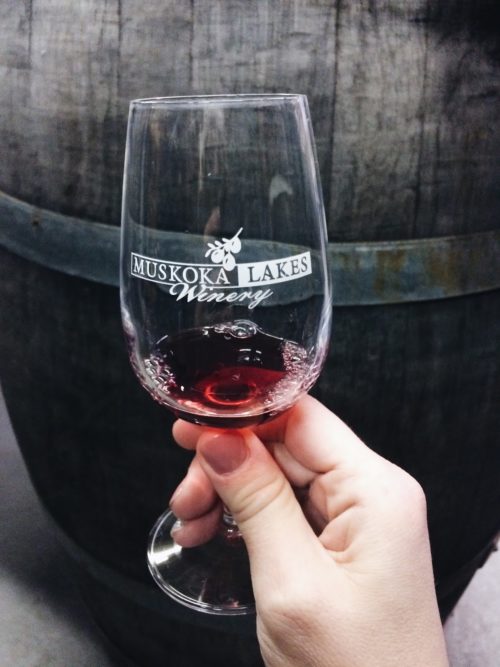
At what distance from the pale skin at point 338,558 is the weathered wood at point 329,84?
311 mm

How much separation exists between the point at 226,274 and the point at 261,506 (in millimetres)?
208

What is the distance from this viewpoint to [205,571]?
96 centimetres

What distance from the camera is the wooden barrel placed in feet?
2.68

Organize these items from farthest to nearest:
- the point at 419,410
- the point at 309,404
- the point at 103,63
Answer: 1. the point at 419,410
2. the point at 103,63
3. the point at 309,404

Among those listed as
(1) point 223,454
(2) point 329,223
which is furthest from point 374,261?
(1) point 223,454

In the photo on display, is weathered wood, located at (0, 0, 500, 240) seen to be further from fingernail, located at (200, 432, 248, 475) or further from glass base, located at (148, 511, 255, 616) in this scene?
glass base, located at (148, 511, 255, 616)

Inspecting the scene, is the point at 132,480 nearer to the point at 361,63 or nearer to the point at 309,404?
the point at 309,404

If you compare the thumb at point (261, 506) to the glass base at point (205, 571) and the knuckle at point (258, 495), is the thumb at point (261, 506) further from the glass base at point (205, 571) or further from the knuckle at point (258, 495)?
the glass base at point (205, 571)

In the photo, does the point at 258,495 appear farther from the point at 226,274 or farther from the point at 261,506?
the point at 226,274

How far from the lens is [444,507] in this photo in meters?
1.05

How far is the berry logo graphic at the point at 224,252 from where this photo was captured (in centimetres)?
64

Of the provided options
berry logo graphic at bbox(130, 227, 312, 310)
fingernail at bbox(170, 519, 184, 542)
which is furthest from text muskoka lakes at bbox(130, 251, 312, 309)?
fingernail at bbox(170, 519, 184, 542)

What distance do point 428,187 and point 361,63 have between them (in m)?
0.16

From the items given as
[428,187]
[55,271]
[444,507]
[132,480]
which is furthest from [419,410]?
[55,271]
